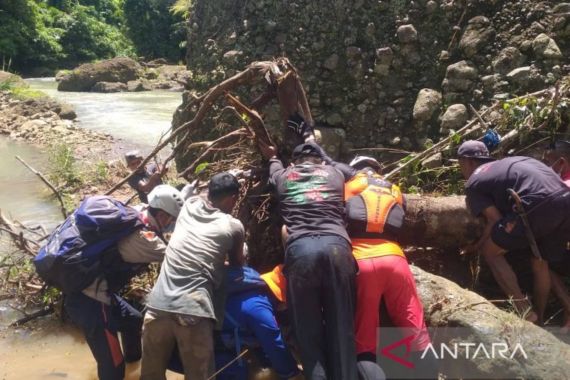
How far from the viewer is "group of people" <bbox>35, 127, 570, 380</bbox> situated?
309cm

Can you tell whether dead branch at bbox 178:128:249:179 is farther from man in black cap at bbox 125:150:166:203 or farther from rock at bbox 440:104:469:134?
rock at bbox 440:104:469:134

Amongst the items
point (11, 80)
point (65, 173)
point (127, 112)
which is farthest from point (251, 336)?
point (11, 80)

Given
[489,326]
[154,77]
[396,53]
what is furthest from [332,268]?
[154,77]

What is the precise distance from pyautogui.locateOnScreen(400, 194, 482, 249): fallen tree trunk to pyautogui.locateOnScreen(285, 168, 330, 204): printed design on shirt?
3.21 feet

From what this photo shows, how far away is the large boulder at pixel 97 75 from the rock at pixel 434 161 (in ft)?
63.1

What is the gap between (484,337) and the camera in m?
3.27

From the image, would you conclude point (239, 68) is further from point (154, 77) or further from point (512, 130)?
point (154, 77)

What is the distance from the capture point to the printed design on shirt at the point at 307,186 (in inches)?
134

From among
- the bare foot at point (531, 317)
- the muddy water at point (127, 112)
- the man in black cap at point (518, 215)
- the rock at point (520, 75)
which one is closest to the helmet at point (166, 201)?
the man in black cap at point (518, 215)

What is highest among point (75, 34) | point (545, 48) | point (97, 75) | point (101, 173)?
point (545, 48)

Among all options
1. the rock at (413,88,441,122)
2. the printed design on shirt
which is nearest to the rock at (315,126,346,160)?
the rock at (413,88,441,122)

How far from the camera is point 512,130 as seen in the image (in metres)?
4.59

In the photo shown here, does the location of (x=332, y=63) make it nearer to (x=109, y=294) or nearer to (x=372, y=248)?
(x=372, y=248)

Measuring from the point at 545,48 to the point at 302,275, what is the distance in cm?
340
